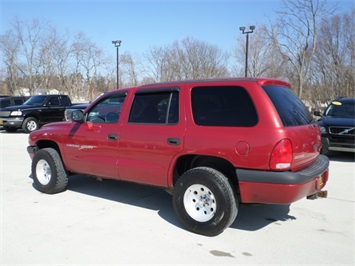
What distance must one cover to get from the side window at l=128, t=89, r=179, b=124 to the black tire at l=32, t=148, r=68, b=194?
5.61 ft

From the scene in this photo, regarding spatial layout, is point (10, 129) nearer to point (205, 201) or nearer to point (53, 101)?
point (53, 101)

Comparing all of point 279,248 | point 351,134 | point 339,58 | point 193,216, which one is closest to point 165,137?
point 193,216

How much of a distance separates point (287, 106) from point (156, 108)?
5.52ft

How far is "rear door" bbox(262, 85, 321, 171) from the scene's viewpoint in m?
3.88

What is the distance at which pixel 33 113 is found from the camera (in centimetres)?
1579

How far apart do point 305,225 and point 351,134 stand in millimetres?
5034

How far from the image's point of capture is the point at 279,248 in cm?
381

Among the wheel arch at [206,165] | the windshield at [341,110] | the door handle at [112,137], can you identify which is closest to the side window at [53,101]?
the windshield at [341,110]

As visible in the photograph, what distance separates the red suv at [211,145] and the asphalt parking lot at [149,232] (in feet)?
1.33

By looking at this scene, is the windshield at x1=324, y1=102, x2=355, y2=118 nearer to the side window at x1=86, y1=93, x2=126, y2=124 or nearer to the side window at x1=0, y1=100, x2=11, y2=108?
the side window at x1=86, y1=93, x2=126, y2=124

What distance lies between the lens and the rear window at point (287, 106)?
13.0ft

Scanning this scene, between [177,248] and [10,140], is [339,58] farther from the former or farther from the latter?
[177,248]

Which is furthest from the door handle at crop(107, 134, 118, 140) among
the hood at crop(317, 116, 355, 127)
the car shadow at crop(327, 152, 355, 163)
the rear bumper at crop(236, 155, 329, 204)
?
the car shadow at crop(327, 152, 355, 163)

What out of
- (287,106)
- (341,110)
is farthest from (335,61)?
(287,106)
